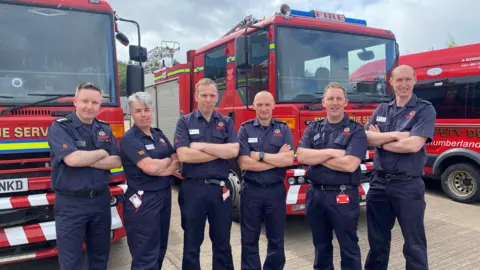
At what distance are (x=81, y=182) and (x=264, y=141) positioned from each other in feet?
5.06

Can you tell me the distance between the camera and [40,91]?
3.37 m

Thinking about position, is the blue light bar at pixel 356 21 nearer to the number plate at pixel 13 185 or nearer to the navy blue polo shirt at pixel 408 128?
the navy blue polo shirt at pixel 408 128

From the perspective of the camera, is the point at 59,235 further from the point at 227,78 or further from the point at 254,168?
the point at 227,78

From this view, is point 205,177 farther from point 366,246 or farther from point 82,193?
point 366,246

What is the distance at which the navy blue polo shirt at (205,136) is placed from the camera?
299 centimetres

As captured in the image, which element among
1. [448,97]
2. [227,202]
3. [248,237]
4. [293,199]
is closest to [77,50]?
[227,202]

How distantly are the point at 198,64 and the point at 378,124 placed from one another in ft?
11.4

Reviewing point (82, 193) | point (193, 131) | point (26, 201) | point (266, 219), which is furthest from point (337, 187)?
point (26, 201)

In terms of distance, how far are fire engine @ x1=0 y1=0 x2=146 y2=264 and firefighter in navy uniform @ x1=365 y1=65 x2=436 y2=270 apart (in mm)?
2405

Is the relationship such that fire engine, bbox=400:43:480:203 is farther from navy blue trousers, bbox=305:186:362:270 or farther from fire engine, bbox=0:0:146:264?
fire engine, bbox=0:0:146:264

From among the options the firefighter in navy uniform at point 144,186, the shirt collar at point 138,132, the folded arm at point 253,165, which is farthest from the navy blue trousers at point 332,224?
the shirt collar at point 138,132

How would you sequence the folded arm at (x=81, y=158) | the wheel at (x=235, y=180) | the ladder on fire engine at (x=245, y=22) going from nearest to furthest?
1. the folded arm at (x=81, y=158)
2. the wheel at (x=235, y=180)
3. the ladder on fire engine at (x=245, y=22)

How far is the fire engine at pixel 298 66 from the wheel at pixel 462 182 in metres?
2.51

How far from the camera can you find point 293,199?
425cm
